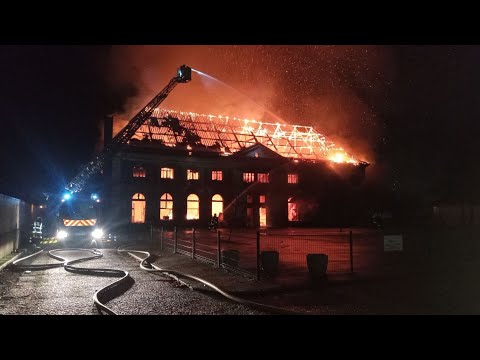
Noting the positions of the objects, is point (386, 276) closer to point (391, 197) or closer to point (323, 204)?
point (391, 197)

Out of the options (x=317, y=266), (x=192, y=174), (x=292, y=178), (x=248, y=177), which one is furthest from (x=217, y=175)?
(x=317, y=266)

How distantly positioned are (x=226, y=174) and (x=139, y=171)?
8.60 metres

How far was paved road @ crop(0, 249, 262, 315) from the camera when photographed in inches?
289

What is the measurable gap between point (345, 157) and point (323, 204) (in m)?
5.66

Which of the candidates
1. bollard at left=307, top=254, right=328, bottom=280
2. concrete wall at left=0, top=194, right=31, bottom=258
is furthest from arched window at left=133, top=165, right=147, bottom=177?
bollard at left=307, top=254, right=328, bottom=280

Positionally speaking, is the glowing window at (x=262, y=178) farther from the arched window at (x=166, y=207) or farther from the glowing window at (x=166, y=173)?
the arched window at (x=166, y=207)

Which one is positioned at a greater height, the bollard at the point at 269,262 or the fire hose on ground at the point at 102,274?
the bollard at the point at 269,262

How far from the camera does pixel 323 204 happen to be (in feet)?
140

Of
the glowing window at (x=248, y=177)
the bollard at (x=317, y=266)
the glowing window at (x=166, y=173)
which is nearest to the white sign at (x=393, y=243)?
the bollard at (x=317, y=266)

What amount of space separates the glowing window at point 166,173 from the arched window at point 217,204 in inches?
190

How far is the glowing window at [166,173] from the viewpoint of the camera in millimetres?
37625

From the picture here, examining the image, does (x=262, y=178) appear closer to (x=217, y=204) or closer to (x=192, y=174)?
(x=217, y=204)

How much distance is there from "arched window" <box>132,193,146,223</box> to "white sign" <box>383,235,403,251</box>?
1108 inches
